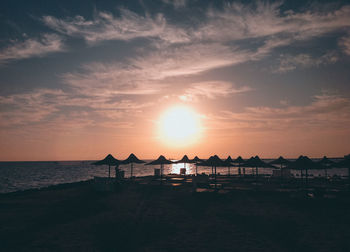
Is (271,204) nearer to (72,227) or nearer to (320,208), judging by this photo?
(320,208)

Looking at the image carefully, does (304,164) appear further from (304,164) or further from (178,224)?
(178,224)

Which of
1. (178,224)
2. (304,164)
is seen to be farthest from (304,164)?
(178,224)

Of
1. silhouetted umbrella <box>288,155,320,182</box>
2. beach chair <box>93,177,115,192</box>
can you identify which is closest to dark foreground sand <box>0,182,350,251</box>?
silhouetted umbrella <box>288,155,320,182</box>

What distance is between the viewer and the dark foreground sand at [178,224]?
7875 millimetres

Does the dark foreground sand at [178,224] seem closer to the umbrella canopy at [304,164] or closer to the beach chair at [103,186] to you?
the umbrella canopy at [304,164]

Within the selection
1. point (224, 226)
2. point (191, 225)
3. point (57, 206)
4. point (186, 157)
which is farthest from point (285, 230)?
point (186, 157)

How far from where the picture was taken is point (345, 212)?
11984mm

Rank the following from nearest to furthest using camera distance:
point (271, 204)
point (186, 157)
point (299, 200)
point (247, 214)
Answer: point (247, 214)
point (271, 204)
point (299, 200)
point (186, 157)

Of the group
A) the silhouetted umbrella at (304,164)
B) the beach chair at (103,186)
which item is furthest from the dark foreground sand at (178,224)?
the beach chair at (103,186)

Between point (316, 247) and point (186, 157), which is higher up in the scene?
point (186, 157)

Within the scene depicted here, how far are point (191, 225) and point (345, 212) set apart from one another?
8011 mm

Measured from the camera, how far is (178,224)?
1019 centimetres

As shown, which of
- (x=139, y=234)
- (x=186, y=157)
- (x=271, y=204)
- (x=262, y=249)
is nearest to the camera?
(x=262, y=249)

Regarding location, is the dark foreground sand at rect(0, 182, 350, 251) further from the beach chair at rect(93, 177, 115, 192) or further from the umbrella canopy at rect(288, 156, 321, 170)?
the beach chair at rect(93, 177, 115, 192)
